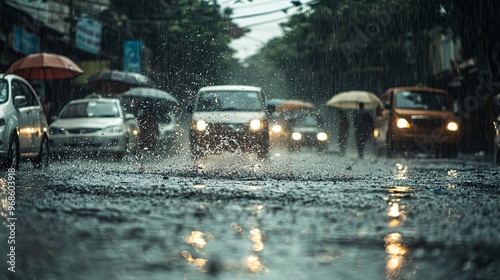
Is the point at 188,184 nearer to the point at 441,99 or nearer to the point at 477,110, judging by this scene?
the point at 441,99

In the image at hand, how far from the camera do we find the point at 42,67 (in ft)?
74.0

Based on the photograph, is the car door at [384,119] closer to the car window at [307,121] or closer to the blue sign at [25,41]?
the car window at [307,121]

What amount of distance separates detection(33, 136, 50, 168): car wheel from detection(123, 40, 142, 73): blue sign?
78.4 feet

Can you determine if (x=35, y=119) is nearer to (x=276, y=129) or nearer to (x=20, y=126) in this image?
(x=20, y=126)

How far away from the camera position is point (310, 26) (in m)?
47.2

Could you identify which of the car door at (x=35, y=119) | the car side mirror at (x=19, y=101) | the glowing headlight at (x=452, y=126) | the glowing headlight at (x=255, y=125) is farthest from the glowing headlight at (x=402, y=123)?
the car side mirror at (x=19, y=101)

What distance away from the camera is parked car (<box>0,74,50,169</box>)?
13.3 m

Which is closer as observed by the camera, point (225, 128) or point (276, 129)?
point (225, 128)

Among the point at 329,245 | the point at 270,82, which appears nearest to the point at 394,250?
the point at 329,245

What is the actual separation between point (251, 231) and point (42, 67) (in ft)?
57.7

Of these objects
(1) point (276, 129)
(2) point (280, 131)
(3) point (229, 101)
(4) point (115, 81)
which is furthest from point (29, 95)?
(2) point (280, 131)

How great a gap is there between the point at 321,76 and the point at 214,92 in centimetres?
3289

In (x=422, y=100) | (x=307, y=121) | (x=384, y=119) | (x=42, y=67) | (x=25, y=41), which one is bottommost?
(x=384, y=119)

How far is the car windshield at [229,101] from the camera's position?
20.1m
